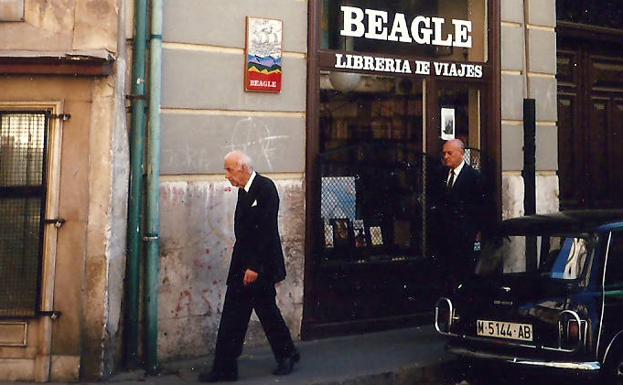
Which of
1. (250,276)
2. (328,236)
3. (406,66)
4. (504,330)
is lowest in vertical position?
(504,330)

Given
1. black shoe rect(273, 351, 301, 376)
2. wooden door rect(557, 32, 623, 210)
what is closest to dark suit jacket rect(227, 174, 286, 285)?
black shoe rect(273, 351, 301, 376)

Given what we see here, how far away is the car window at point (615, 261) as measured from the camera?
19.5 feet

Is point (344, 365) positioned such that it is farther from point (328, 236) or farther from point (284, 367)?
point (328, 236)

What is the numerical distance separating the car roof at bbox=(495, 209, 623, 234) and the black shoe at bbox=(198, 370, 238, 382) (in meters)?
2.58

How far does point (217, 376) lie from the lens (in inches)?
257

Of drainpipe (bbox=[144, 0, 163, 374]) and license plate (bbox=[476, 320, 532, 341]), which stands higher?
drainpipe (bbox=[144, 0, 163, 374])

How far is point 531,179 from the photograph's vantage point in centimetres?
960

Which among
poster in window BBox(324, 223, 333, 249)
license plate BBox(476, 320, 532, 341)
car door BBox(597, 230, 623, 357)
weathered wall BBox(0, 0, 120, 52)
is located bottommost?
license plate BBox(476, 320, 532, 341)

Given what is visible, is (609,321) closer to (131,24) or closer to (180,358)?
(180,358)

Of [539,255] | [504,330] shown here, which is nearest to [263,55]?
[539,255]

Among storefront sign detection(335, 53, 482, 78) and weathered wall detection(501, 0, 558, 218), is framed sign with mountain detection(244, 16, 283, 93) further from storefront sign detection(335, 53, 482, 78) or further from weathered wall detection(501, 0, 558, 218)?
weathered wall detection(501, 0, 558, 218)

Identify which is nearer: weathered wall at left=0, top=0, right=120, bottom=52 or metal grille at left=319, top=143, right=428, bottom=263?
weathered wall at left=0, top=0, right=120, bottom=52

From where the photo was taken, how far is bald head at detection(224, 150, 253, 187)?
6496mm

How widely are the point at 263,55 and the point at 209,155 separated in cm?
117
